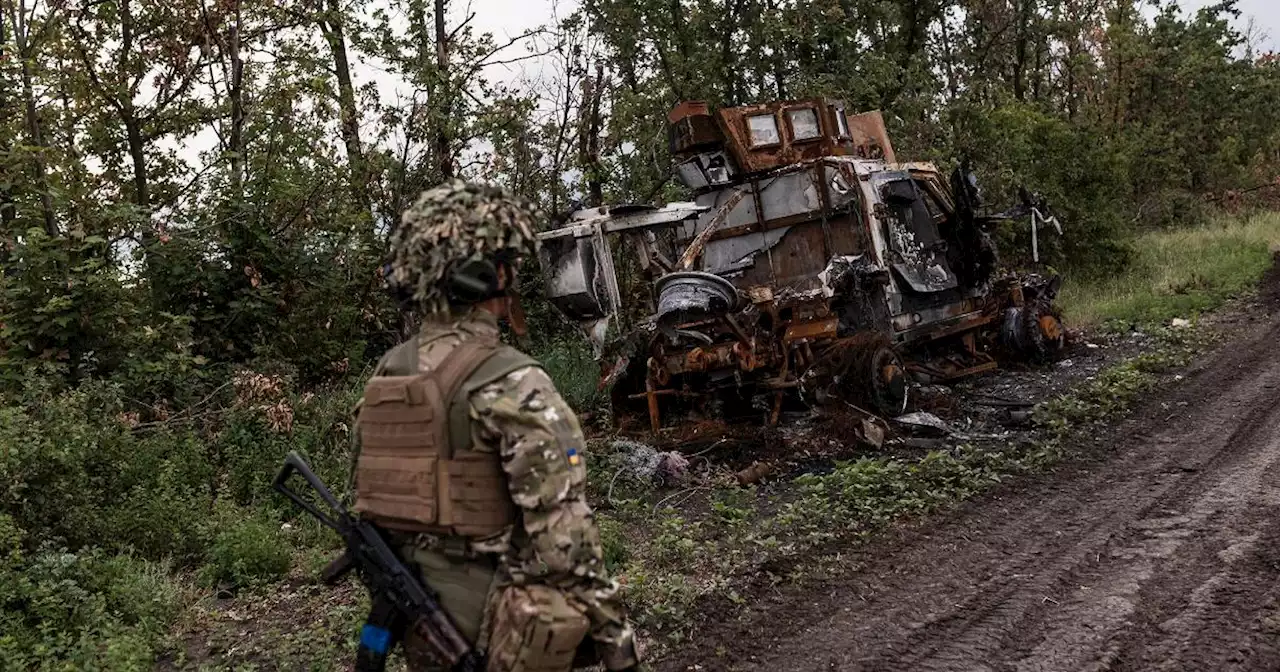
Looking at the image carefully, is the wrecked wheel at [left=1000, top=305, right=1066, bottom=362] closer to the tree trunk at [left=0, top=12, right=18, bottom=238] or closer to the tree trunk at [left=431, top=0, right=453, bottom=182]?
the tree trunk at [left=431, top=0, right=453, bottom=182]


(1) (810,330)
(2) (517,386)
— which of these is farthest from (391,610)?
(1) (810,330)

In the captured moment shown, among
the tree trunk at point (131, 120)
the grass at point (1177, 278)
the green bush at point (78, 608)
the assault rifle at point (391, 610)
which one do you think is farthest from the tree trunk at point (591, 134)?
the assault rifle at point (391, 610)

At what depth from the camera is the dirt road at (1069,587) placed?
13.9ft

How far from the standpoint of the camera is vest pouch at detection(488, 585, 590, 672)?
2.39 metres

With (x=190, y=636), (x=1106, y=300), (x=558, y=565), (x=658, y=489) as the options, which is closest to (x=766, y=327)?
(x=658, y=489)

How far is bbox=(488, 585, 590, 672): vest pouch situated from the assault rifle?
94 mm

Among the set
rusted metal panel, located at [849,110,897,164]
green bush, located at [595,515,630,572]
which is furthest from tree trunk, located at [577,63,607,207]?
green bush, located at [595,515,630,572]

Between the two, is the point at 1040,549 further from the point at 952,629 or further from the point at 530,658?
the point at 530,658

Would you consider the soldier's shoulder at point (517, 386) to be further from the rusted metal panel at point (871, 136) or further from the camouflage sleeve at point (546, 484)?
the rusted metal panel at point (871, 136)

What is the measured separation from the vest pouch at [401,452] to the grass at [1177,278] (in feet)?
38.9

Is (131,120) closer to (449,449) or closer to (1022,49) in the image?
(449,449)

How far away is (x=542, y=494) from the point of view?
2.37 m

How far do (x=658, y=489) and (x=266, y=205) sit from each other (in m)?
4.49

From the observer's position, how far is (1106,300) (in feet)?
46.8
